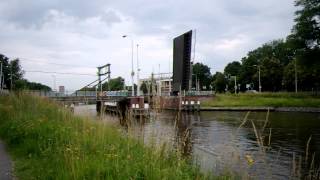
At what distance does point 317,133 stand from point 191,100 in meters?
46.2

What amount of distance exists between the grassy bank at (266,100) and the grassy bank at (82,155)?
5930 centimetres

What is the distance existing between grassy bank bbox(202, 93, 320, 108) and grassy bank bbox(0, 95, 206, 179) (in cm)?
5930

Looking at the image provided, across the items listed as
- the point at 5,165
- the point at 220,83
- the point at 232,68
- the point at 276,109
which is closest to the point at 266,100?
the point at 276,109

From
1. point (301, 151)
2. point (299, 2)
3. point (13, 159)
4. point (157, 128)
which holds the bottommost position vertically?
point (301, 151)

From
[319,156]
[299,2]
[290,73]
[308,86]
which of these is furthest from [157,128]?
[308,86]

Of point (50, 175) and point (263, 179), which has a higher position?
point (50, 175)

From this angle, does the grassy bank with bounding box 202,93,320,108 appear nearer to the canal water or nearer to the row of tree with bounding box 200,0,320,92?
the row of tree with bounding box 200,0,320,92

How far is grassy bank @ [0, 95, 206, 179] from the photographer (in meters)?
6.80

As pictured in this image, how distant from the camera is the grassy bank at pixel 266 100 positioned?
70125mm

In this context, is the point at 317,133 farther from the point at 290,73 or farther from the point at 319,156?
the point at 290,73

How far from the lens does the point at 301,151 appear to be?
75.4 feet

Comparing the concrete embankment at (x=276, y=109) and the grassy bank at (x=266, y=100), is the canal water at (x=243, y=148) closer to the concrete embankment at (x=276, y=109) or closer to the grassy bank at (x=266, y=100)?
the concrete embankment at (x=276, y=109)

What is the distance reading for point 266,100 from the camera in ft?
250

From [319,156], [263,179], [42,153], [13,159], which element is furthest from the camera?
[319,156]
